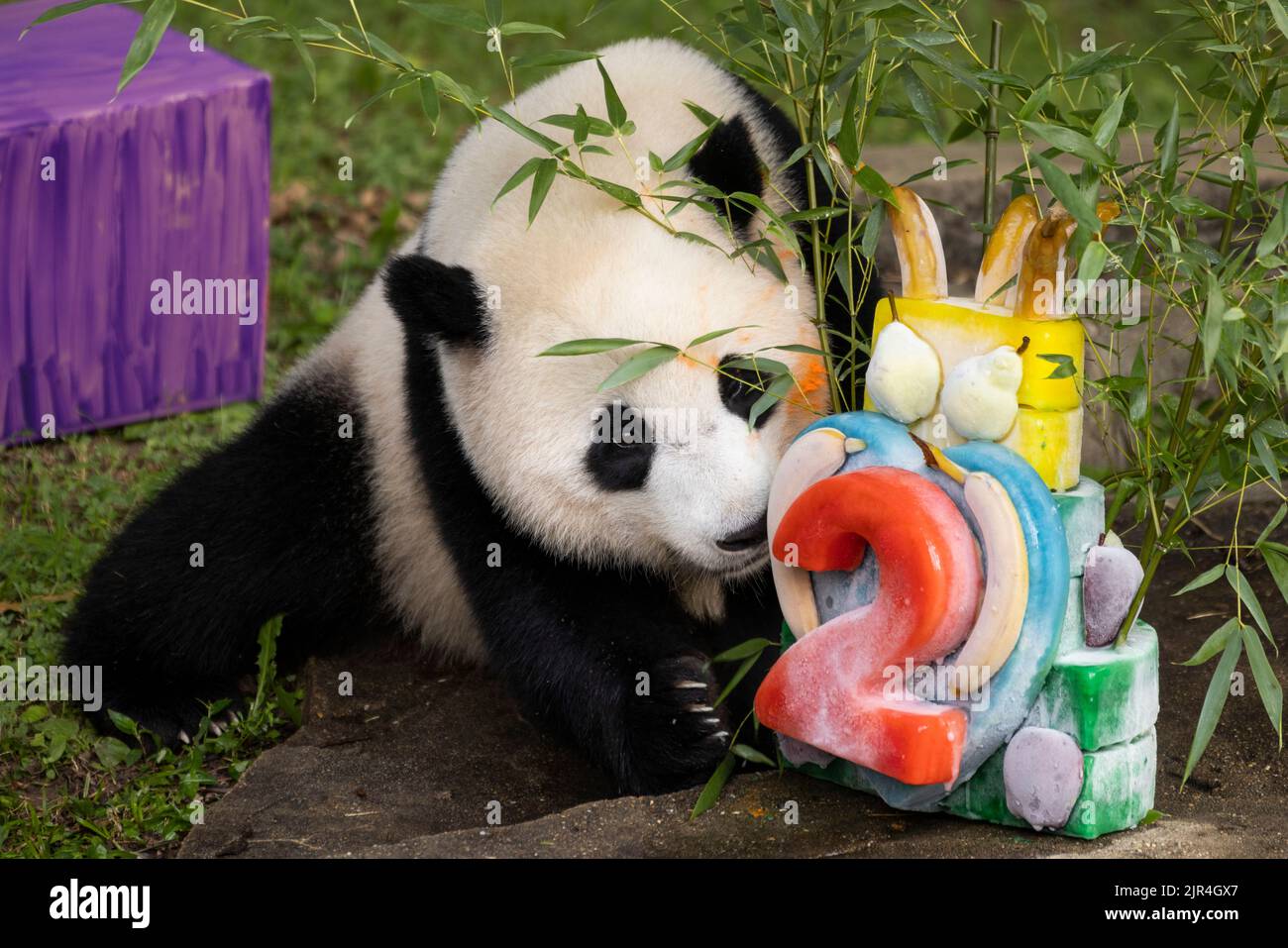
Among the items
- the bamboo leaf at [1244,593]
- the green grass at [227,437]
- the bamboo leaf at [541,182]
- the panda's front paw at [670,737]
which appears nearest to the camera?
the bamboo leaf at [1244,593]

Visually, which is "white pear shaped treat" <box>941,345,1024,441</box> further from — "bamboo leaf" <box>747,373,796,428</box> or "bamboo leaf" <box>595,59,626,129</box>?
"bamboo leaf" <box>595,59,626,129</box>

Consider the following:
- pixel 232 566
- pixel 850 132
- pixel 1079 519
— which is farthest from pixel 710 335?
pixel 232 566

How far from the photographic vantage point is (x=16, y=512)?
4.14 meters

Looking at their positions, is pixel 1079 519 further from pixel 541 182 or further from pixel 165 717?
pixel 165 717

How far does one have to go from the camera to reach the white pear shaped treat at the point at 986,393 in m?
2.38

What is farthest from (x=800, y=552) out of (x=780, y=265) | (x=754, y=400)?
(x=780, y=265)

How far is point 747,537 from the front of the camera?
2.70 metres

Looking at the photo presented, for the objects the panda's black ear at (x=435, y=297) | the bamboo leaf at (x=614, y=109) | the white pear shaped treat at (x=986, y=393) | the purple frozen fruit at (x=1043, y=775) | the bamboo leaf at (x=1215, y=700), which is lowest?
the purple frozen fruit at (x=1043, y=775)

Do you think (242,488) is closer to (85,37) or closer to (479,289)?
(479,289)

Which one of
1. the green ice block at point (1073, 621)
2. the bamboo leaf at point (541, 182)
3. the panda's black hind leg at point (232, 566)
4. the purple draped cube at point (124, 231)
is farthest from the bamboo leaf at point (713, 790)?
the purple draped cube at point (124, 231)

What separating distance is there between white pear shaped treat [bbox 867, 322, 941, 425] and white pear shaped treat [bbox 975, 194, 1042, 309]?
0.46 feet

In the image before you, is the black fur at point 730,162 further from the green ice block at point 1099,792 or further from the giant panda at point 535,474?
the green ice block at point 1099,792

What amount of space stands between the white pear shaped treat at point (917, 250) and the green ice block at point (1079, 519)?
1.30 feet

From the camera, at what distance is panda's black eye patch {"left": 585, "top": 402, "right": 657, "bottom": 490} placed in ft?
8.79
